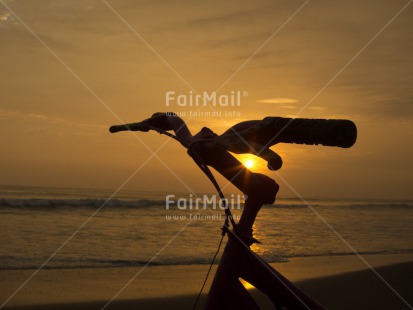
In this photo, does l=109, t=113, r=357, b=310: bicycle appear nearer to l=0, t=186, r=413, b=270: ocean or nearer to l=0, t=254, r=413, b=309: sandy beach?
l=0, t=254, r=413, b=309: sandy beach

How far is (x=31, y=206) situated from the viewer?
97.2ft

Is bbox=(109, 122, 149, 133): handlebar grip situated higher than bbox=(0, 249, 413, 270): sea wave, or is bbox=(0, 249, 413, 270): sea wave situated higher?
bbox=(109, 122, 149, 133): handlebar grip

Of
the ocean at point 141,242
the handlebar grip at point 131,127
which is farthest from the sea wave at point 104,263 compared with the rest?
the handlebar grip at point 131,127

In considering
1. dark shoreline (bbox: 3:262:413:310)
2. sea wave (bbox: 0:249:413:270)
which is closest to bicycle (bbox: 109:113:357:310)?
dark shoreline (bbox: 3:262:413:310)

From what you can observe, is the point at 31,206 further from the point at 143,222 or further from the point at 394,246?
the point at 394,246

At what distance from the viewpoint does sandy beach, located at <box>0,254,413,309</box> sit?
788cm

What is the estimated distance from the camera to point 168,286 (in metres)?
9.08

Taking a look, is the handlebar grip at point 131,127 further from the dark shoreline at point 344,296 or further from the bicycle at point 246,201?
the dark shoreline at point 344,296

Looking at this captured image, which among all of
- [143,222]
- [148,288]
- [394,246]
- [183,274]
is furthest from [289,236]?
[148,288]

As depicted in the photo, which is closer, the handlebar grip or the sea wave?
the handlebar grip

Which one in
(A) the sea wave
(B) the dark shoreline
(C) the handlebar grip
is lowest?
(B) the dark shoreline

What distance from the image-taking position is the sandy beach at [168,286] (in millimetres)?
7879

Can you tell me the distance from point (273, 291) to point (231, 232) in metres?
0.26

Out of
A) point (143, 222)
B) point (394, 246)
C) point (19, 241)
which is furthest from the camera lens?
point (143, 222)
